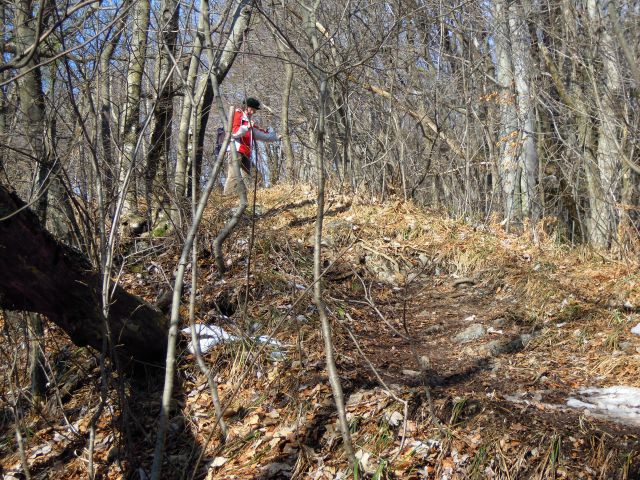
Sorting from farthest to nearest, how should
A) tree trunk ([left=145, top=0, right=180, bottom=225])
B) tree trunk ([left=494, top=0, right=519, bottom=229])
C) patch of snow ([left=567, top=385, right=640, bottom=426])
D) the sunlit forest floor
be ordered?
tree trunk ([left=494, top=0, right=519, bottom=229])
tree trunk ([left=145, top=0, right=180, bottom=225])
patch of snow ([left=567, top=385, right=640, bottom=426])
the sunlit forest floor

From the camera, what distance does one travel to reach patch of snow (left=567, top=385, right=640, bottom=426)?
12.0 feet

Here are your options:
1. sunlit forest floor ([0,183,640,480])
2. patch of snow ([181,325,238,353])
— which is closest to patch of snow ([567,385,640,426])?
sunlit forest floor ([0,183,640,480])

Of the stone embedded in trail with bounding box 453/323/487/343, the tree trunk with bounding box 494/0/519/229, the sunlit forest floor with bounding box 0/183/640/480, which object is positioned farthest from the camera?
the tree trunk with bounding box 494/0/519/229

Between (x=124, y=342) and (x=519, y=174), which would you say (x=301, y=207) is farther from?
(x=124, y=342)

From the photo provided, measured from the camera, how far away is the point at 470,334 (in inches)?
203

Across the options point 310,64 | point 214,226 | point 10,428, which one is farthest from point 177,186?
point 310,64

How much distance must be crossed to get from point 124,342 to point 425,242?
12.9 ft

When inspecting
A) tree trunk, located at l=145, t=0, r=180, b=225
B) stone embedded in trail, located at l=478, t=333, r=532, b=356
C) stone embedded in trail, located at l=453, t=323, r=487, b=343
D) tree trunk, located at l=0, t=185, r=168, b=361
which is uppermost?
tree trunk, located at l=145, t=0, r=180, b=225

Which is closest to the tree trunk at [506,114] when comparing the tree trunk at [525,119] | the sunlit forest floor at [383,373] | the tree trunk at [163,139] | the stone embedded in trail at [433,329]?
the tree trunk at [525,119]

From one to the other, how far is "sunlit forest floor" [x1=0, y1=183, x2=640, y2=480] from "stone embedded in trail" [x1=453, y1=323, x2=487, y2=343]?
0.01 m

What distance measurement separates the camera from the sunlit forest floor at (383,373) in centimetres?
355

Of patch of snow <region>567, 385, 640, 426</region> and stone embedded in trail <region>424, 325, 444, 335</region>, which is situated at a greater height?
stone embedded in trail <region>424, 325, 444, 335</region>

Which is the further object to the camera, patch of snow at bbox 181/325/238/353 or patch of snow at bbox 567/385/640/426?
patch of snow at bbox 181/325/238/353

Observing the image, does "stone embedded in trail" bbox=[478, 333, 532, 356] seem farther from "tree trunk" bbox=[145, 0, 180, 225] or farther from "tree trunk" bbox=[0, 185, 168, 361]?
"tree trunk" bbox=[145, 0, 180, 225]
